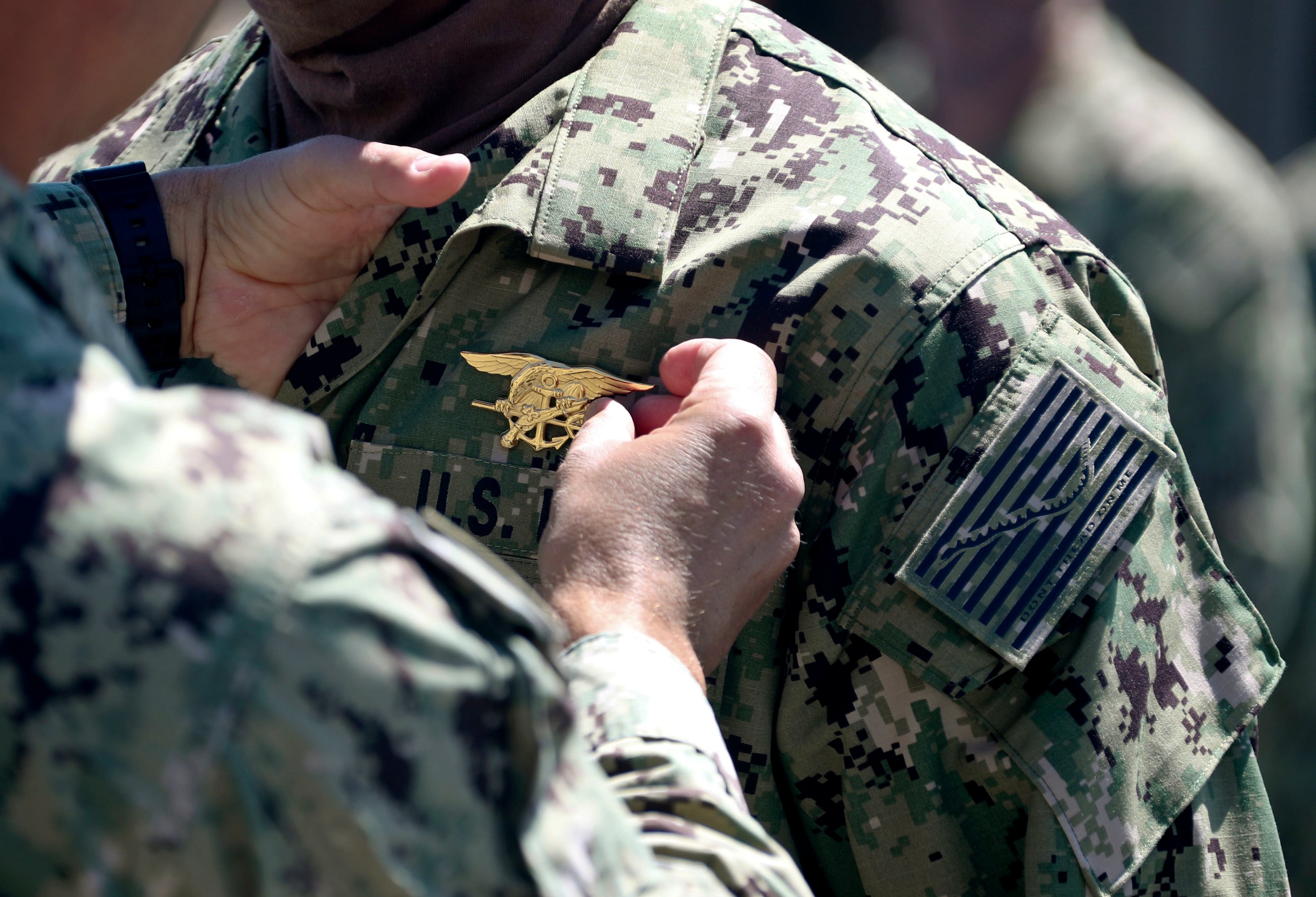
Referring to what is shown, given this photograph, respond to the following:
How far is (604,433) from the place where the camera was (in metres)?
1.29

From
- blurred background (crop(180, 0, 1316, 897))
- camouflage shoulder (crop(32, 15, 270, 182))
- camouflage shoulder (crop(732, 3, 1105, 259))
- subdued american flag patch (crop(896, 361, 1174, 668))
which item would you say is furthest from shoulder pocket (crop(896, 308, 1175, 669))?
blurred background (crop(180, 0, 1316, 897))

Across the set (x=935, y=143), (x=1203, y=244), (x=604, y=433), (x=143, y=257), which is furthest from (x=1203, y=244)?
(x=143, y=257)

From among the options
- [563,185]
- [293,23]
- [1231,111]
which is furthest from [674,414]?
[1231,111]

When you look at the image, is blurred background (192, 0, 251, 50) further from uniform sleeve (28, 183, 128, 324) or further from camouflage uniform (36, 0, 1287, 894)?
camouflage uniform (36, 0, 1287, 894)

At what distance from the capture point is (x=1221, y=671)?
145 centimetres

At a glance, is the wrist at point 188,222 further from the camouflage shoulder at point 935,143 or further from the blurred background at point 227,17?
the blurred background at point 227,17

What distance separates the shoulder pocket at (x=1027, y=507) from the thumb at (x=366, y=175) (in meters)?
0.70

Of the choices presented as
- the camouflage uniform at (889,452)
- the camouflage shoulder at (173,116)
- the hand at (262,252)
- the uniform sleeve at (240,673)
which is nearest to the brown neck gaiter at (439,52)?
the camouflage uniform at (889,452)

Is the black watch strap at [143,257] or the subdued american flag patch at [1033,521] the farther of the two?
the black watch strap at [143,257]

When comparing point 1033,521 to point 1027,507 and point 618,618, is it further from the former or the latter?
point 618,618

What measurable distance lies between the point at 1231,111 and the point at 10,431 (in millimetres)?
6174

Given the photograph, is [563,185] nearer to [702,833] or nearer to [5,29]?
[5,29]

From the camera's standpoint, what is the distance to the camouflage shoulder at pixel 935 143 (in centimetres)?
148

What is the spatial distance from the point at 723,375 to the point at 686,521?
0.59ft
